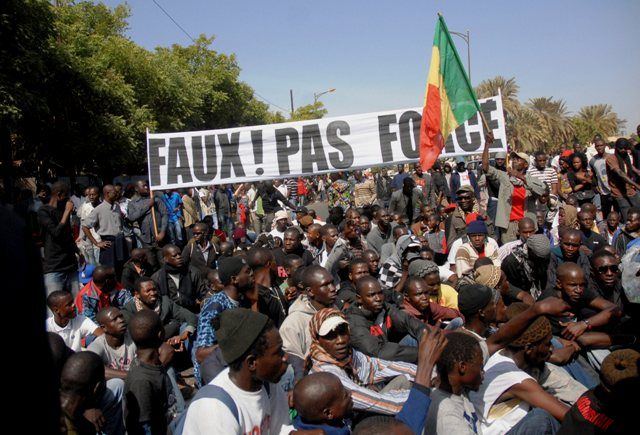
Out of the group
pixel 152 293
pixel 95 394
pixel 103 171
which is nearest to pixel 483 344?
pixel 95 394

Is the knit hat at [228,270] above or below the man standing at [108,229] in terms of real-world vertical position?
below

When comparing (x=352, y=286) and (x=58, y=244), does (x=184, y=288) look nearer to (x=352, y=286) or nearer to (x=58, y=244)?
(x=58, y=244)

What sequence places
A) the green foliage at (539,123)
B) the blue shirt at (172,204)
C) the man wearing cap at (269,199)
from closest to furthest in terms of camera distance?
the blue shirt at (172,204), the man wearing cap at (269,199), the green foliage at (539,123)

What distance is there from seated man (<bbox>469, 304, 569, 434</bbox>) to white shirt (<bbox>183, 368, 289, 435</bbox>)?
3.73 feet

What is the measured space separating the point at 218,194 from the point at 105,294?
9.36 meters

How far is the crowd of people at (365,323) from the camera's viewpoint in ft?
8.61

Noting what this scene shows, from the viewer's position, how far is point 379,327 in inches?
182

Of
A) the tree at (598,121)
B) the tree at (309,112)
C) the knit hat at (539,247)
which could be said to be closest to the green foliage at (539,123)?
the tree at (598,121)

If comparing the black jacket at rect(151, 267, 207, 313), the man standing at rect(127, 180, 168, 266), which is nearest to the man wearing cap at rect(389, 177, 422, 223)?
the man standing at rect(127, 180, 168, 266)

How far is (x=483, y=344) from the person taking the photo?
3303mm

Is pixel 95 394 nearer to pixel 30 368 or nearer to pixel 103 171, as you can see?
pixel 30 368

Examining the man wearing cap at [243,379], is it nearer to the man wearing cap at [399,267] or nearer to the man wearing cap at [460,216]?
the man wearing cap at [399,267]

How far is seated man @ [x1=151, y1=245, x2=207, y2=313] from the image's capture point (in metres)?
6.49

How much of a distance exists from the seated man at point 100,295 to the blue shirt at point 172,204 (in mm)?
3738
